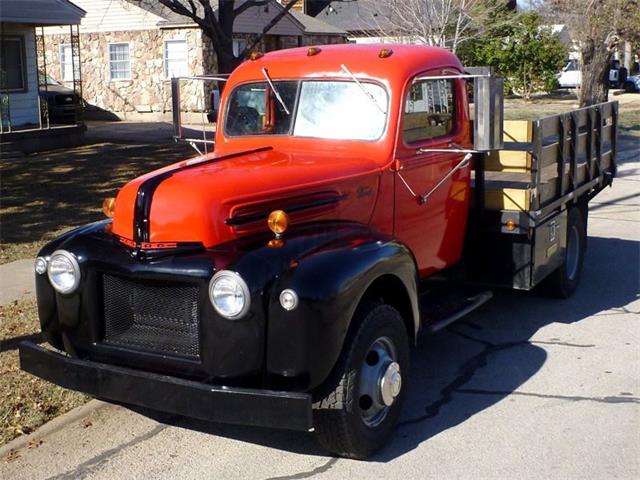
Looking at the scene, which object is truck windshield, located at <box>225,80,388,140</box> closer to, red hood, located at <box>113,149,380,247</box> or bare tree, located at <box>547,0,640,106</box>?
red hood, located at <box>113,149,380,247</box>

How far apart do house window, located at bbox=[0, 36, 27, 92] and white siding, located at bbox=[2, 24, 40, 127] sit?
11 centimetres

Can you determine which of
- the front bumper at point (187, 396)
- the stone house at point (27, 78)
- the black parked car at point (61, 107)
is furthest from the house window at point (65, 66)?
the front bumper at point (187, 396)

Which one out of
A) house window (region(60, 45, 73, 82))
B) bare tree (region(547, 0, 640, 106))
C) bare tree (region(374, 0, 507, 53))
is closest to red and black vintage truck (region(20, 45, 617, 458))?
bare tree (region(374, 0, 507, 53))

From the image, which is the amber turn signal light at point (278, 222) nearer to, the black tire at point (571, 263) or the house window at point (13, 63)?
the black tire at point (571, 263)

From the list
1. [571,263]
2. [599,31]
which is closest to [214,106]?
[571,263]

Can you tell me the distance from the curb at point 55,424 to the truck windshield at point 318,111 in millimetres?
2052

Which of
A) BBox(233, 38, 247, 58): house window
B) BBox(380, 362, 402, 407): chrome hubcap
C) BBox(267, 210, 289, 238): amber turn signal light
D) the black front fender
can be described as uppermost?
BBox(233, 38, 247, 58): house window

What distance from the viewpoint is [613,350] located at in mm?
6312

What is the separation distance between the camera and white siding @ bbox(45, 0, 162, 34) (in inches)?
1102

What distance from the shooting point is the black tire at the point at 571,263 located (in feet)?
24.5

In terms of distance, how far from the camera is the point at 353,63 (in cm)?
565

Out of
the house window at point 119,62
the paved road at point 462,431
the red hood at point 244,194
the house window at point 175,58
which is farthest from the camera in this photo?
the house window at point 119,62

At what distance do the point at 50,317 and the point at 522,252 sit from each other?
346 centimetres

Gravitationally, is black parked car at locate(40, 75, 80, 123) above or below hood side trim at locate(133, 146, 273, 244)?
above
